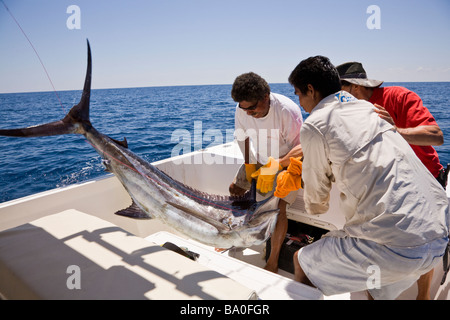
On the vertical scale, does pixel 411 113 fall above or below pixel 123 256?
above

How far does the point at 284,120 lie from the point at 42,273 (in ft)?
7.10

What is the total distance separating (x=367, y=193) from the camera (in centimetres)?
140

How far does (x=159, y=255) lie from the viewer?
1486mm

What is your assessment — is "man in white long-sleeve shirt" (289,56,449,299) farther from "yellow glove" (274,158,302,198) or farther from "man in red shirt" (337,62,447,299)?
"man in red shirt" (337,62,447,299)

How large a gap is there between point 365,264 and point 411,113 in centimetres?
145

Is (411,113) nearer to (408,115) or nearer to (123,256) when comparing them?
(408,115)

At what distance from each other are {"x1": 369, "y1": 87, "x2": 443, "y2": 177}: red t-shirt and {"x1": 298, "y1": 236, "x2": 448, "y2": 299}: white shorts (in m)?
1.10

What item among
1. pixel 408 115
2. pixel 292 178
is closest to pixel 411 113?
pixel 408 115

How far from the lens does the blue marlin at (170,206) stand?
7.00 ft

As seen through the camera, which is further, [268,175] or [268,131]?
[268,131]

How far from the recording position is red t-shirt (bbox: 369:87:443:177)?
85.3 inches
